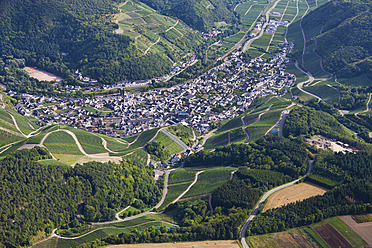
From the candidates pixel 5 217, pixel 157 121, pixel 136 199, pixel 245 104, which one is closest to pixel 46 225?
pixel 5 217

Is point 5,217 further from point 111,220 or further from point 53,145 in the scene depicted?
point 53,145

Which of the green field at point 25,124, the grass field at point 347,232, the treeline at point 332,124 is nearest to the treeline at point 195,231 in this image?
the grass field at point 347,232

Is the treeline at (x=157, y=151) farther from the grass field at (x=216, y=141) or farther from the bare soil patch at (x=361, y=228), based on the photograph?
the bare soil patch at (x=361, y=228)

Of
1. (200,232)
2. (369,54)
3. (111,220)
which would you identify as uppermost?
(369,54)

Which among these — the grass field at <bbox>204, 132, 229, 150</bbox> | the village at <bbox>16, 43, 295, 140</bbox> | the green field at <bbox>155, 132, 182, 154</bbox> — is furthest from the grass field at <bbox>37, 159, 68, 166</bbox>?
the grass field at <bbox>204, 132, 229, 150</bbox>

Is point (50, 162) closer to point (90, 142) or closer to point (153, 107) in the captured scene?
point (90, 142)

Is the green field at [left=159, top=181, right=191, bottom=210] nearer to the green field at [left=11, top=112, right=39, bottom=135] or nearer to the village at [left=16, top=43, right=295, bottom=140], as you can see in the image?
the village at [left=16, top=43, right=295, bottom=140]
